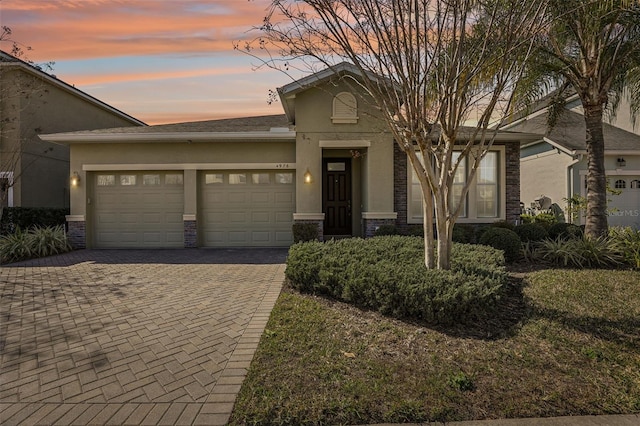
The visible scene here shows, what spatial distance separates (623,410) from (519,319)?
1659 mm

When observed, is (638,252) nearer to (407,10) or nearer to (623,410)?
(623,410)

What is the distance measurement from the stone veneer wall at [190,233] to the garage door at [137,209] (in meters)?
0.39

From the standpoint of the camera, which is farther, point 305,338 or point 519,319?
point 519,319

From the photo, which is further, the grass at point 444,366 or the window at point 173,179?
the window at point 173,179

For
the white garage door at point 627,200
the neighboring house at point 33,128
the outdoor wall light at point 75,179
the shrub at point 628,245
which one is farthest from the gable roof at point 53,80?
the white garage door at point 627,200

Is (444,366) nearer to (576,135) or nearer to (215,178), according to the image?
(215,178)

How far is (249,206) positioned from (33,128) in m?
9.11

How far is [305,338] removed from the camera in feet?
12.9

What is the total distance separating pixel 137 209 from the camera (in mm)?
11422

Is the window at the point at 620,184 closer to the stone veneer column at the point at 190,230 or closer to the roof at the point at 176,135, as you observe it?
the roof at the point at 176,135

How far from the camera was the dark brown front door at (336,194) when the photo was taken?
→ 39.6ft

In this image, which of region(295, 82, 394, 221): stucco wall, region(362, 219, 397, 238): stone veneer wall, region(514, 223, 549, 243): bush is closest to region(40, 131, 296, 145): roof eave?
region(295, 82, 394, 221): stucco wall

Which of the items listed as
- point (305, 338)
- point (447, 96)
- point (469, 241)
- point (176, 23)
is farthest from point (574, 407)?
point (176, 23)

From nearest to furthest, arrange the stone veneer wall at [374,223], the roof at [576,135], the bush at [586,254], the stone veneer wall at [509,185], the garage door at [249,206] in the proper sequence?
the bush at [586,254], the stone veneer wall at [374,223], the stone veneer wall at [509,185], the garage door at [249,206], the roof at [576,135]
